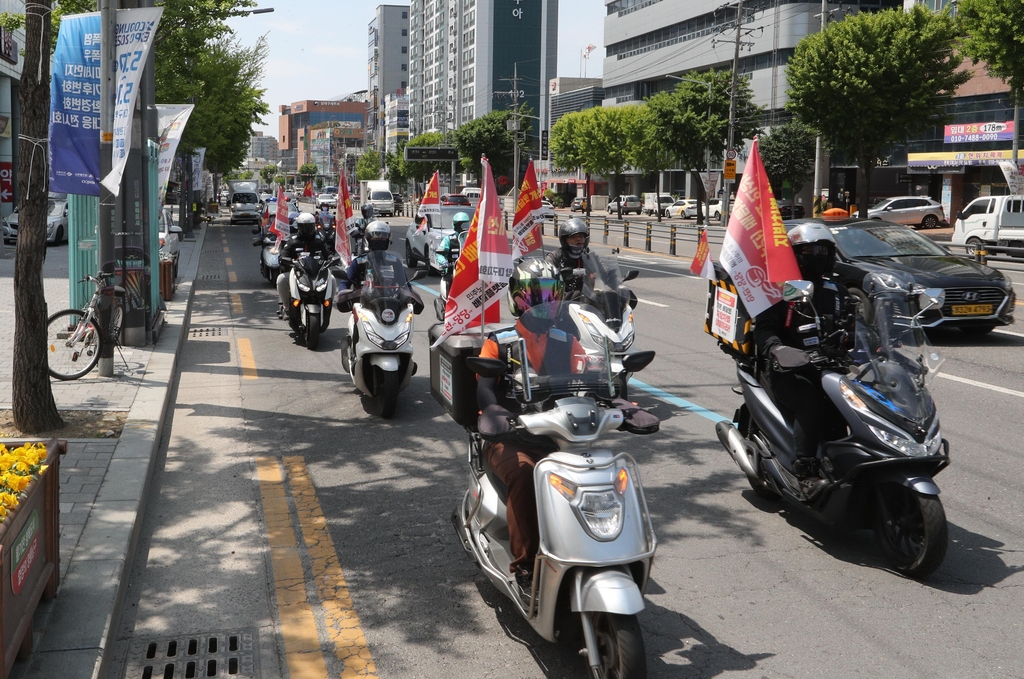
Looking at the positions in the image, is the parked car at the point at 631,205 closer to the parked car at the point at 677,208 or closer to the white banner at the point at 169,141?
the parked car at the point at 677,208

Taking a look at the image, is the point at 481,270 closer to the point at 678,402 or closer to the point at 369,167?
the point at 678,402

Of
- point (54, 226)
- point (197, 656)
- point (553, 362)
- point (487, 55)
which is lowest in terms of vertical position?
point (197, 656)

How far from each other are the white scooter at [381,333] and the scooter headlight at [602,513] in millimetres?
5130

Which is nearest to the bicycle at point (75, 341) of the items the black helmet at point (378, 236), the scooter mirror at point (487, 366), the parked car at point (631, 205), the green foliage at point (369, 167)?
the black helmet at point (378, 236)

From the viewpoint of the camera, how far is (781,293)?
5.91 m

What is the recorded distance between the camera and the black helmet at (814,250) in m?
6.06

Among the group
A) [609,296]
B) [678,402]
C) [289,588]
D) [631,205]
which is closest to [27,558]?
[289,588]

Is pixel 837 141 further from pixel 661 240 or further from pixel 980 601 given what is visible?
pixel 980 601

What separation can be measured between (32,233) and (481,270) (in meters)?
3.50

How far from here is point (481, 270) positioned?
19.7 feet

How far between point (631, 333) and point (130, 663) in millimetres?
5517

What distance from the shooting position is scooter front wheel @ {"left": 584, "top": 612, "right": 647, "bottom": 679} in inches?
147

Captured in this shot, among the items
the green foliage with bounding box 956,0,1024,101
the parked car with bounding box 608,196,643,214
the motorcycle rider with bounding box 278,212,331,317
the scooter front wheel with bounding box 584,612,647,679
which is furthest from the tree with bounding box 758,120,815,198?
the scooter front wheel with bounding box 584,612,647,679

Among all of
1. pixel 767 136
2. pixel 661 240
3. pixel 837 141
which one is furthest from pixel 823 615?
pixel 767 136
